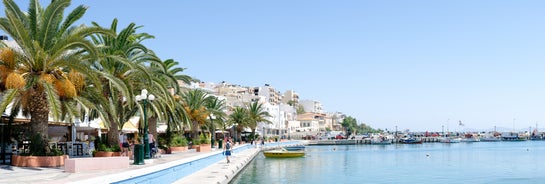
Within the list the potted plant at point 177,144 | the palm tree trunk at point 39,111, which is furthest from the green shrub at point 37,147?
the potted plant at point 177,144

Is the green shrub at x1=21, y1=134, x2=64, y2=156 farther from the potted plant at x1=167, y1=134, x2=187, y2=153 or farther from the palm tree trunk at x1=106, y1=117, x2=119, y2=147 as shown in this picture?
the potted plant at x1=167, y1=134, x2=187, y2=153

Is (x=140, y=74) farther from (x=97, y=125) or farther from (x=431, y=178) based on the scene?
(x=431, y=178)

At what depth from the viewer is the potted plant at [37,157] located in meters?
19.4

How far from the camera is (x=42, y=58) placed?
62.7 ft

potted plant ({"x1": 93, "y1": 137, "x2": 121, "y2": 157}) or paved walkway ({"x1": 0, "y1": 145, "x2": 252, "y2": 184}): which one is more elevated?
potted plant ({"x1": 93, "y1": 137, "x2": 121, "y2": 157})

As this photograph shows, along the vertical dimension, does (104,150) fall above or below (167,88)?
below

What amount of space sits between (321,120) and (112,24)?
136 metres

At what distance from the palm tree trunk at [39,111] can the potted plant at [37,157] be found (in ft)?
0.50

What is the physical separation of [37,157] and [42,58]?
11.9ft

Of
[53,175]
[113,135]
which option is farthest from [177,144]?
[53,175]

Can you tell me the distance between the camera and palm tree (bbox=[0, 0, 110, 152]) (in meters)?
18.5

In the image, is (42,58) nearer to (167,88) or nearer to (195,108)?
(167,88)

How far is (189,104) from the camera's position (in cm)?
4488

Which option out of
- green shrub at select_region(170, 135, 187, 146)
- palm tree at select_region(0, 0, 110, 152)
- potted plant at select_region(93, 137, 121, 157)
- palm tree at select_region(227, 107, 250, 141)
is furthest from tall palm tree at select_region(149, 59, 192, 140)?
palm tree at select_region(227, 107, 250, 141)
